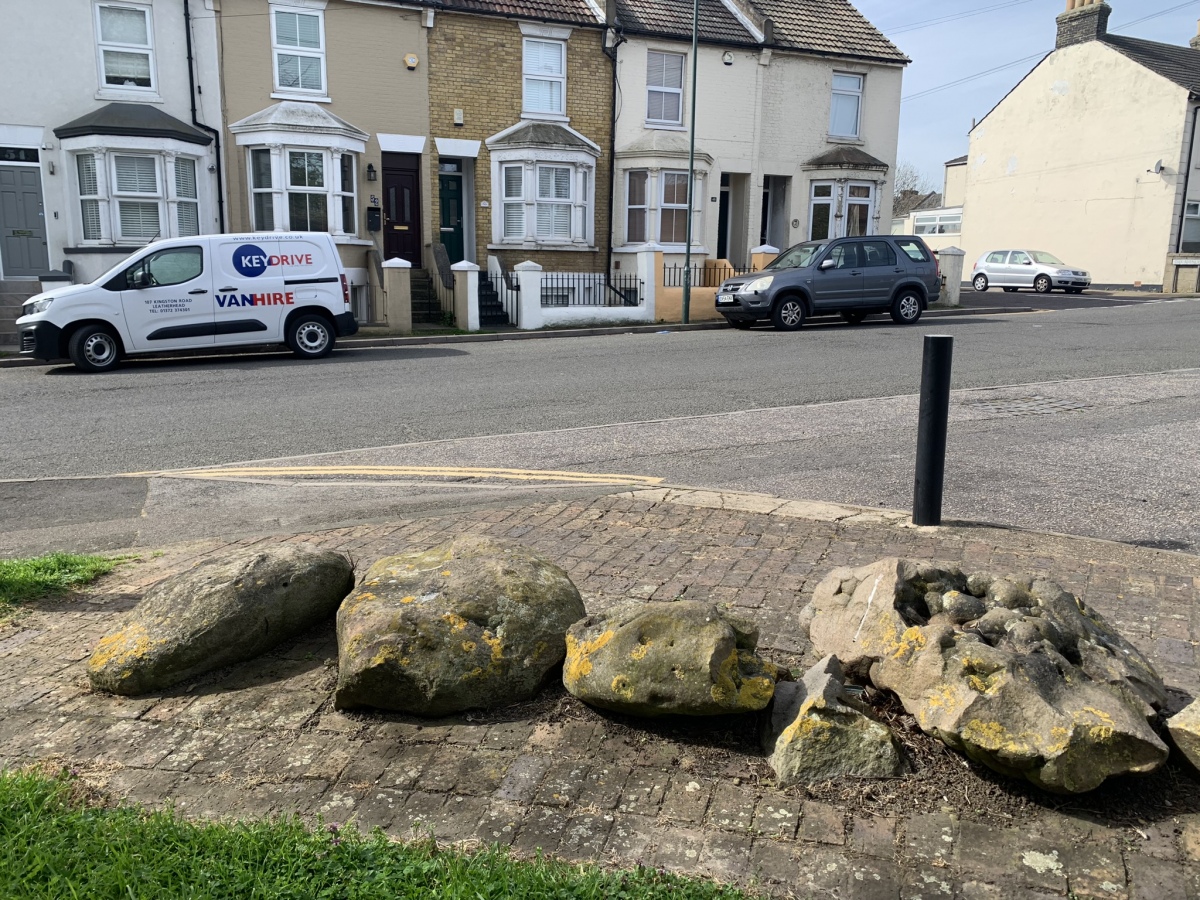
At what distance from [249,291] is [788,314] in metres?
10.5

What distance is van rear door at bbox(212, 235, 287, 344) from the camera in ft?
51.2

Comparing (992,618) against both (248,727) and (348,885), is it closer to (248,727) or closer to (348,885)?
(348,885)

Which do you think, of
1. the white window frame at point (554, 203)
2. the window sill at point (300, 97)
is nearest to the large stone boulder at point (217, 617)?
the window sill at point (300, 97)

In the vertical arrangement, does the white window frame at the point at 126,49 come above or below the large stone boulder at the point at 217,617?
above

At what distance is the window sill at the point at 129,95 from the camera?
20812mm

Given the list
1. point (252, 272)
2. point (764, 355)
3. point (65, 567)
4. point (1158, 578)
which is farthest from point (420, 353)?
point (1158, 578)

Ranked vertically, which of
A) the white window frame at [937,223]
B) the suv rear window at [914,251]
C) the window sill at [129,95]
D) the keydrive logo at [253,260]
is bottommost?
the keydrive logo at [253,260]

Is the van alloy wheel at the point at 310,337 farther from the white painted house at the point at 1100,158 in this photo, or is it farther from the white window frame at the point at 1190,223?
the white window frame at the point at 1190,223

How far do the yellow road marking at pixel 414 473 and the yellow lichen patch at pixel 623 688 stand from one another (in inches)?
152

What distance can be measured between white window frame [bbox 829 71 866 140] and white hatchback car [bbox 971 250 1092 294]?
9869mm

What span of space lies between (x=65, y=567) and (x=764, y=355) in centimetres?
1176

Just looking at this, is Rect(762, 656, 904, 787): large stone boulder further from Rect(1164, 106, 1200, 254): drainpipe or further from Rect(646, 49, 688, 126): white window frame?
Rect(1164, 106, 1200, 254): drainpipe

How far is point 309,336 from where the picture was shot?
1617 cm

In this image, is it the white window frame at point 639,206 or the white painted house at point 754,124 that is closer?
the white painted house at point 754,124
